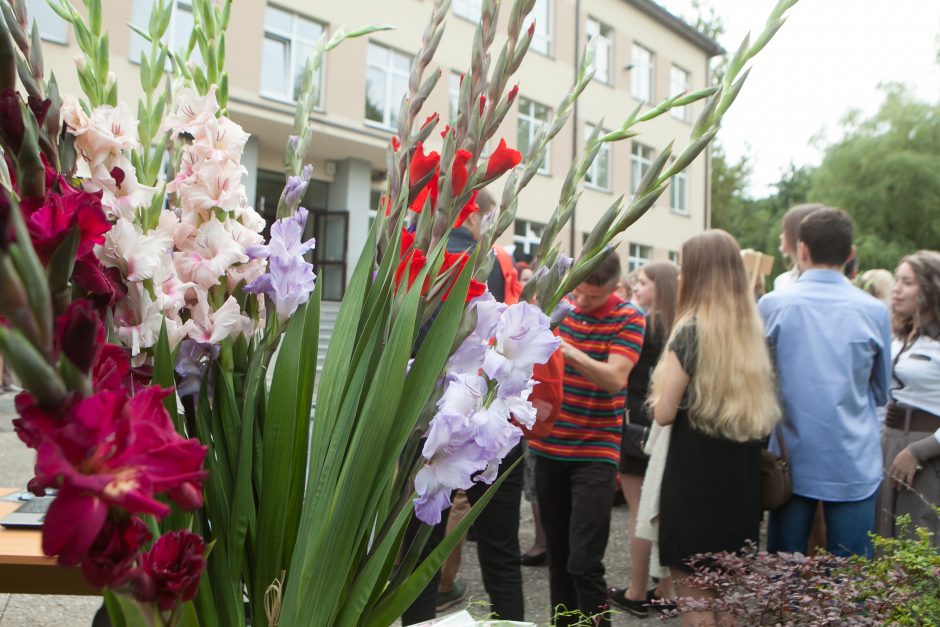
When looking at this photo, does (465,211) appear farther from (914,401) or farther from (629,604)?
(629,604)

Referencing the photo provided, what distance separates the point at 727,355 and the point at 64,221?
8.56ft

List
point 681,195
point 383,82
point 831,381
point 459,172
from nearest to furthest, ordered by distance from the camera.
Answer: point 459,172 < point 831,381 < point 383,82 < point 681,195

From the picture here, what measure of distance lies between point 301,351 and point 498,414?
212mm

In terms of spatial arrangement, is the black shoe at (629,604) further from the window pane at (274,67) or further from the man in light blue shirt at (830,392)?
the window pane at (274,67)

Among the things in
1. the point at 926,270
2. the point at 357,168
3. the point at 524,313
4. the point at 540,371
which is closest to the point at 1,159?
the point at 524,313

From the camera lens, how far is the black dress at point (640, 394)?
443cm

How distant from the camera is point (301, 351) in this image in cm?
79

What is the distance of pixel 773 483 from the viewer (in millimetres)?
2992

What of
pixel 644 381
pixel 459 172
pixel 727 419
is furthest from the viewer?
pixel 644 381

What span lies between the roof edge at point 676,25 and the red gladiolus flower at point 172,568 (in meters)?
20.9

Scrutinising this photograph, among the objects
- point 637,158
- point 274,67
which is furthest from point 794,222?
point 637,158

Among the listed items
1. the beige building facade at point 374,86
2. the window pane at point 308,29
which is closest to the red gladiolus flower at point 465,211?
the beige building facade at point 374,86

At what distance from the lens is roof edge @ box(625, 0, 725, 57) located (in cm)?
2002

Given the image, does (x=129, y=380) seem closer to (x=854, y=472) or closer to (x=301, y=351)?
(x=301, y=351)
